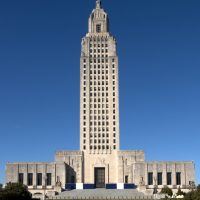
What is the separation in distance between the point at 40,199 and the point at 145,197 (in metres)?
18.5

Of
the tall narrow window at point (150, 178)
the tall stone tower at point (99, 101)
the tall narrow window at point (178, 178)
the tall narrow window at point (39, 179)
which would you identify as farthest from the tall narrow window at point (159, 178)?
the tall narrow window at point (39, 179)

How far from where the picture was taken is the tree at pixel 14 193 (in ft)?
243

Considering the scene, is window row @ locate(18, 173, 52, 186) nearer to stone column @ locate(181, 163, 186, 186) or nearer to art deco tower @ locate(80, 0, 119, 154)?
art deco tower @ locate(80, 0, 119, 154)

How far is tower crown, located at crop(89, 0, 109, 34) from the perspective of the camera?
131250mm

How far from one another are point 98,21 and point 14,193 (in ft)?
218

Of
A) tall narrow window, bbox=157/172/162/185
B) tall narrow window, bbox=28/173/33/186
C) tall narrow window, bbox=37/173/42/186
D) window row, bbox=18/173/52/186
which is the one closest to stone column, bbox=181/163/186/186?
tall narrow window, bbox=157/172/162/185

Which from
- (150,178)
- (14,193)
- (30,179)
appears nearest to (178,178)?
→ (150,178)

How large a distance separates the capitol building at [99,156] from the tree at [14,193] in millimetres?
25242

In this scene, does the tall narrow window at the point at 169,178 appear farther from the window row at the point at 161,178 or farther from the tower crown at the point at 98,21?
the tower crown at the point at 98,21

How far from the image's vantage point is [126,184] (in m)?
116

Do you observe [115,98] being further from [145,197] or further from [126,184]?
[145,197]

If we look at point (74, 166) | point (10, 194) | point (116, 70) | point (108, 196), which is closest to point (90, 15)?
point (116, 70)

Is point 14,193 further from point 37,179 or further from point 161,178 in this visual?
point 161,178

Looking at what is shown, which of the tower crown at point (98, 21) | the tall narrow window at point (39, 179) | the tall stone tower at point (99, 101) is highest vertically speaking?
the tower crown at point (98, 21)
